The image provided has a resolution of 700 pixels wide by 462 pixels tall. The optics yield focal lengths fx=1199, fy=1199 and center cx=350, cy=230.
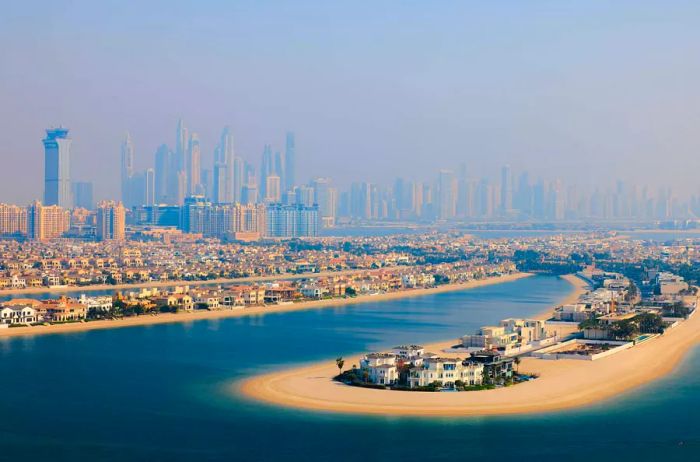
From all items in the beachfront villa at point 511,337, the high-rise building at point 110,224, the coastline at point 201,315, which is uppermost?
the high-rise building at point 110,224

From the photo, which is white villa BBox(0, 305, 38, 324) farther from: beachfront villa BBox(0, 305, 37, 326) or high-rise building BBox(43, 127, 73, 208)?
high-rise building BBox(43, 127, 73, 208)

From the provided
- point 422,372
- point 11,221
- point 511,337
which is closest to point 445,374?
point 422,372

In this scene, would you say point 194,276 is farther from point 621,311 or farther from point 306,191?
point 306,191

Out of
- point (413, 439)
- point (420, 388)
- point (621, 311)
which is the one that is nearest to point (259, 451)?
point (413, 439)

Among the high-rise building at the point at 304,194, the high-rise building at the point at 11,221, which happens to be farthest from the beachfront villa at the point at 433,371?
the high-rise building at the point at 304,194

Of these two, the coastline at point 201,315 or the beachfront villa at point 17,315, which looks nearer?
the coastline at point 201,315

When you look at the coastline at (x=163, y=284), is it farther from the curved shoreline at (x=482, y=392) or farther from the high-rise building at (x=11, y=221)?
the high-rise building at (x=11, y=221)
